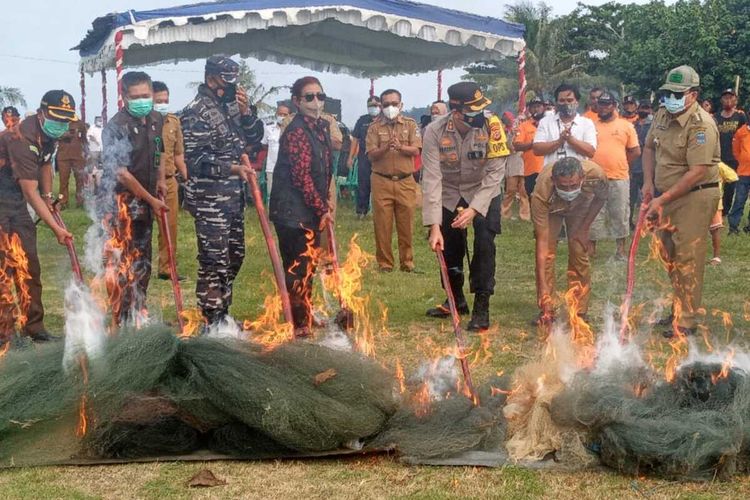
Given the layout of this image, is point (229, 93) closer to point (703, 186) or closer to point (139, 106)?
point (139, 106)

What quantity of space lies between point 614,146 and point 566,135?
90.1 inches

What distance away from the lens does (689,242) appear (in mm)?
6973

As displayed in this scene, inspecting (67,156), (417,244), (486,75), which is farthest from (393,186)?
(486,75)

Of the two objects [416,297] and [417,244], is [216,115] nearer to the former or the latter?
[416,297]

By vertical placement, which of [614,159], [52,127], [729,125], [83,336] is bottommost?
[83,336]

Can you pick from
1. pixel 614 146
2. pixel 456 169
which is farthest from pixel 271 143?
pixel 456 169

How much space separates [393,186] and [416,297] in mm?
2113

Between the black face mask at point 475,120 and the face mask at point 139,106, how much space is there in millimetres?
2603

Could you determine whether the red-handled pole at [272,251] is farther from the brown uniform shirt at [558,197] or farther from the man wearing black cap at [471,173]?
the brown uniform shirt at [558,197]

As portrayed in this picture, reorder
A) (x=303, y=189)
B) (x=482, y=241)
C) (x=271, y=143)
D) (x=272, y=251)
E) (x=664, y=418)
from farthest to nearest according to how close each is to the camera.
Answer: (x=271, y=143)
(x=482, y=241)
(x=303, y=189)
(x=272, y=251)
(x=664, y=418)

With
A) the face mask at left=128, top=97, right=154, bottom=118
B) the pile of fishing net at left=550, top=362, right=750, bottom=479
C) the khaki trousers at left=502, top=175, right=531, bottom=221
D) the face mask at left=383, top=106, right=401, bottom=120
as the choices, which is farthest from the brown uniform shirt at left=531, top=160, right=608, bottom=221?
the khaki trousers at left=502, top=175, right=531, bottom=221

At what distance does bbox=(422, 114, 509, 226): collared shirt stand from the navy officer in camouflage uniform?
62.9 inches

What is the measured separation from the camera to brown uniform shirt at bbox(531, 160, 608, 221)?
729 centimetres

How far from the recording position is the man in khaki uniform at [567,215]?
7.15 m
